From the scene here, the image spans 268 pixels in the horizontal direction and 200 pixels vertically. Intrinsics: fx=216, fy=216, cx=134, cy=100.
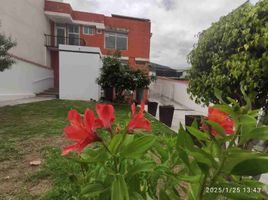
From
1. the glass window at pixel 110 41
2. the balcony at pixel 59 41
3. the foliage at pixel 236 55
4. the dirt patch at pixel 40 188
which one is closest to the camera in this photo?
the foliage at pixel 236 55

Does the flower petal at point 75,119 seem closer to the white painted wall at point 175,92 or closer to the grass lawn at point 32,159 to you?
the grass lawn at point 32,159

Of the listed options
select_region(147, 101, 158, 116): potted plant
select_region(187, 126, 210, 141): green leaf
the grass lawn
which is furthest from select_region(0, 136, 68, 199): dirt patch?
select_region(147, 101, 158, 116): potted plant

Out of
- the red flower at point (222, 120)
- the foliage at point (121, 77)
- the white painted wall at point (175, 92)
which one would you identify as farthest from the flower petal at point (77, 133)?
the white painted wall at point (175, 92)

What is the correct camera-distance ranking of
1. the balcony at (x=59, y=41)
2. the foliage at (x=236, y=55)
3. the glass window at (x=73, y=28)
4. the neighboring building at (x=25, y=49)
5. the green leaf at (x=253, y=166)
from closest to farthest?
the green leaf at (x=253, y=166), the foliage at (x=236, y=55), the neighboring building at (x=25, y=49), the balcony at (x=59, y=41), the glass window at (x=73, y=28)

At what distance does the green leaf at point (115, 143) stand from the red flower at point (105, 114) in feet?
0.25

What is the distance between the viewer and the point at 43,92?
524 inches

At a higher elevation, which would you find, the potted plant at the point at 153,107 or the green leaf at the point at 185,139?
the green leaf at the point at 185,139

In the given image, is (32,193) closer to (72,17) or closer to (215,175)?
(215,175)

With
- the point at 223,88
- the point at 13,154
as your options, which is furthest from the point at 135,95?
the point at 223,88

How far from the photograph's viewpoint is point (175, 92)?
1568 cm

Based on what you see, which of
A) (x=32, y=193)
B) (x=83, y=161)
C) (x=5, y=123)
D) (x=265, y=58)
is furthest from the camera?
(x=5, y=123)

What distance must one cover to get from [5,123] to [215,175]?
5.71 meters

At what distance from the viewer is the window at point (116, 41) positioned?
679 inches

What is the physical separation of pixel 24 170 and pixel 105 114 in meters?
2.66
